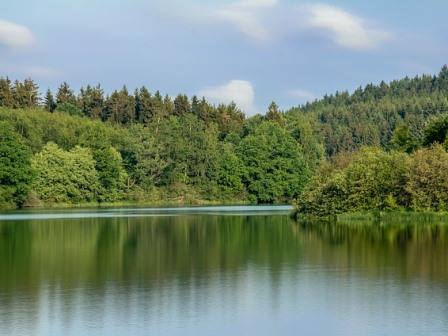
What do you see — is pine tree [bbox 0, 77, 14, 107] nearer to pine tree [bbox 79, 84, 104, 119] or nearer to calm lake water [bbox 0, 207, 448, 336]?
pine tree [bbox 79, 84, 104, 119]

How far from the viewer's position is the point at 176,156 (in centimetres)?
11088

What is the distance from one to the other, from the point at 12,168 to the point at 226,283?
65.0 m

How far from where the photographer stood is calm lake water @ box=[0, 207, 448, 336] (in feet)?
61.6

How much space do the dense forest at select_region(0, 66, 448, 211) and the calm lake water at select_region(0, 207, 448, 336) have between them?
12.4 m

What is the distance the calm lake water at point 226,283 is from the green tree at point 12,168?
41.9m

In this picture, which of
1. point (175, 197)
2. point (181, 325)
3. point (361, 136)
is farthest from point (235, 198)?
point (181, 325)

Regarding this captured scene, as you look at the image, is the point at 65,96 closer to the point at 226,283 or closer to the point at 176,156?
the point at 176,156

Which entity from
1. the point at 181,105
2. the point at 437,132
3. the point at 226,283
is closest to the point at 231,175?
the point at 181,105

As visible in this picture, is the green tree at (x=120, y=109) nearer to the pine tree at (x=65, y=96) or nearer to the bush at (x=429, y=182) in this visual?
the pine tree at (x=65, y=96)

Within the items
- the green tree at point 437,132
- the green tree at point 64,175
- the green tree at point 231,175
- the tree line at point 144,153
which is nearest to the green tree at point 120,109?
the tree line at point 144,153

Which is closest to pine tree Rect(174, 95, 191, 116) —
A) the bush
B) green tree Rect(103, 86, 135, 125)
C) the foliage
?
green tree Rect(103, 86, 135, 125)

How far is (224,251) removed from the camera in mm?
36156

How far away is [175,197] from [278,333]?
91.2 metres

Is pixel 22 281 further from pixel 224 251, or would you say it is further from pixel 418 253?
pixel 418 253
